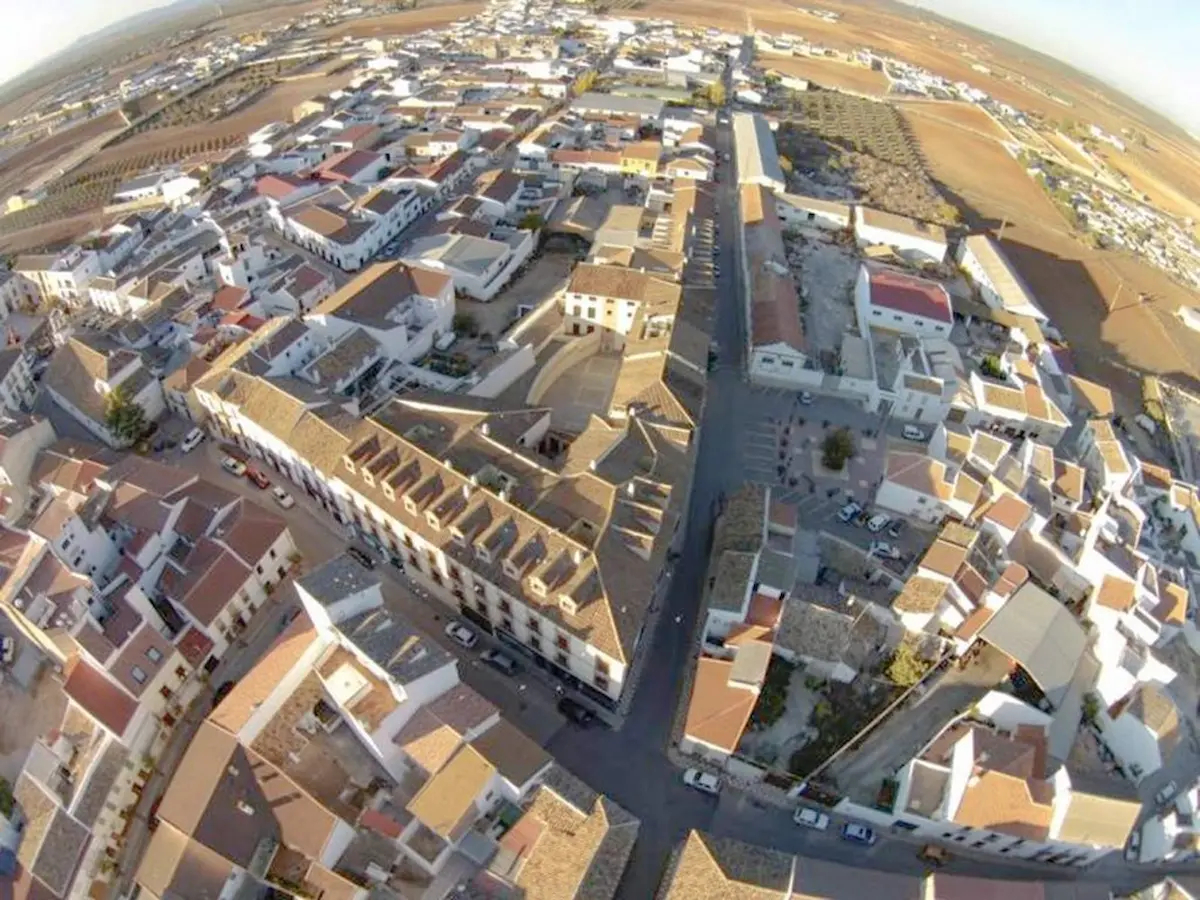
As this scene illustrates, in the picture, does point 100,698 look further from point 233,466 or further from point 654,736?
point 654,736

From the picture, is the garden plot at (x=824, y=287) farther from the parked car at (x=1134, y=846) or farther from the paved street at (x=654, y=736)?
the parked car at (x=1134, y=846)

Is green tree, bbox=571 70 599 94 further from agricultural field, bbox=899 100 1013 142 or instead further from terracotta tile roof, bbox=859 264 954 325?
terracotta tile roof, bbox=859 264 954 325

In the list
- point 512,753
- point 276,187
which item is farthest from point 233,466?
point 276,187

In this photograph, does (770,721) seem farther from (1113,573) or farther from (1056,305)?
(1056,305)

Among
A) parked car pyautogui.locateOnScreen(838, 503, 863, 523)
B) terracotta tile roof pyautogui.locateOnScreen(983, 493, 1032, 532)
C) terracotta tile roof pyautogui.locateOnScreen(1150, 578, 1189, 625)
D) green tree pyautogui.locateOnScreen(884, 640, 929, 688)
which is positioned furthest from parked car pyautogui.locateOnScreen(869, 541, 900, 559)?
terracotta tile roof pyautogui.locateOnScreen(1150, 578, 1189, 625)

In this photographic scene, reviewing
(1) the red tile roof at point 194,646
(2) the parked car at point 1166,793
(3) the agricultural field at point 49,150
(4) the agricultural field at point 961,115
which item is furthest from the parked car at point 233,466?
(4) the agricultural field at point 961,115

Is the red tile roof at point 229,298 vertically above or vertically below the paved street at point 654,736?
above
